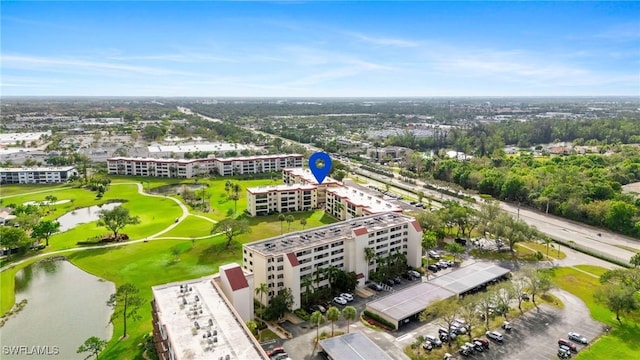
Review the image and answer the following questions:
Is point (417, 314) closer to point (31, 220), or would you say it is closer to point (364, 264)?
point (364, 264)

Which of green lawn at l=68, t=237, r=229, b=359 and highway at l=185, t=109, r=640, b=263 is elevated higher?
highway at l=185, t=109, r=640, b=263

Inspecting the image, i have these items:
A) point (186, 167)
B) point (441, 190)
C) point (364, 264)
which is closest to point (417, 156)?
point (441, 190)

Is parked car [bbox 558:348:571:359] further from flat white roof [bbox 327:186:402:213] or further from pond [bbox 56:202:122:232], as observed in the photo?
pond [bbox 56:202:122:232]

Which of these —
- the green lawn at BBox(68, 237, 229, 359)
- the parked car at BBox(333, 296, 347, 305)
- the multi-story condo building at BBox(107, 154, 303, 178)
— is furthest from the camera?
the multi-story condo building at BBox(107, 154, 303, 178)

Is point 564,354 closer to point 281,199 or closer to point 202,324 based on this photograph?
point 202,324

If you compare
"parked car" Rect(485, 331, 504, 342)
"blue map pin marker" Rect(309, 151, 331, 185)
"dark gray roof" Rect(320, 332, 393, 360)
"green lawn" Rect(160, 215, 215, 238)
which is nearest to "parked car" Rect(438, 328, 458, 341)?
"parked car" Rect(485, 331, 504, 342)

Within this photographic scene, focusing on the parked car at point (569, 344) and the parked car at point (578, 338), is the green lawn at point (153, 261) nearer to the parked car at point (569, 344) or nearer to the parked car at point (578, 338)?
the parked car at point (569, 344)
